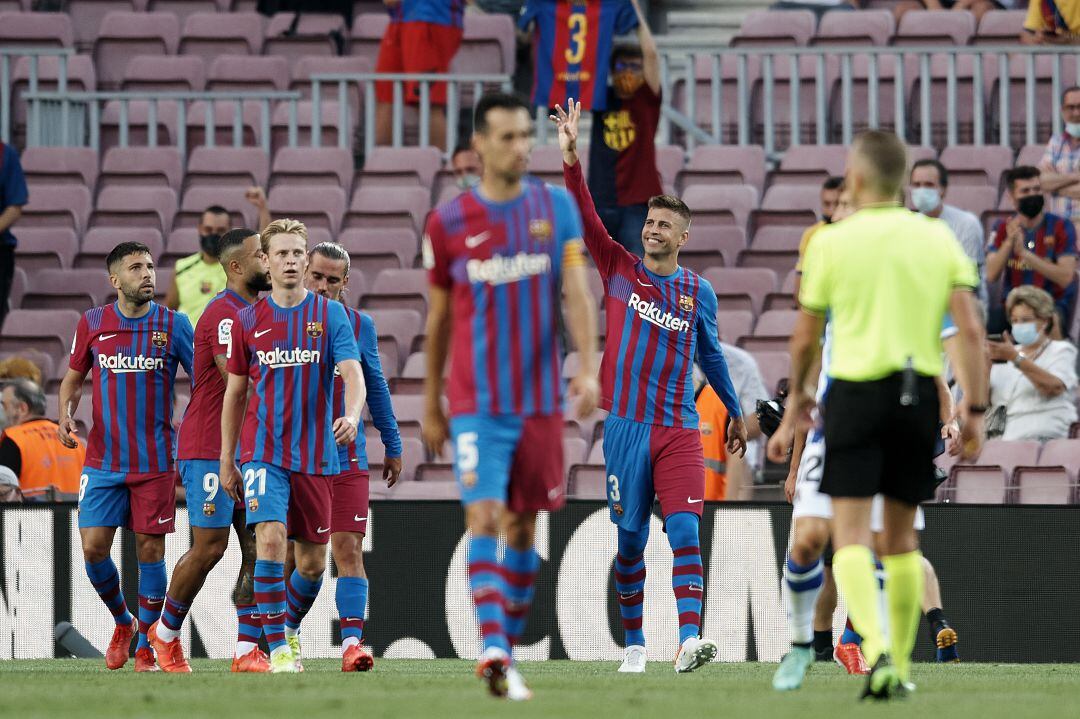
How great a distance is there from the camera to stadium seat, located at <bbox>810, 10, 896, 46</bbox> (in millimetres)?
16375

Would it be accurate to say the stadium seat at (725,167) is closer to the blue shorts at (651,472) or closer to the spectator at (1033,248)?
the spectator at (1033,248)

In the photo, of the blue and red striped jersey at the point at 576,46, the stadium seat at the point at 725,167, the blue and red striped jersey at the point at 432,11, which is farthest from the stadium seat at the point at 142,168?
the stadium seat at the point at 725,167

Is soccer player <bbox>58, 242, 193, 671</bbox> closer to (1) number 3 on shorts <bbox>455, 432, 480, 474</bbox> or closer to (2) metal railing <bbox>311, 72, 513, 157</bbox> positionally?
(1) number 3 on shorts <bbox>455, 432, 480, 474</bbox>

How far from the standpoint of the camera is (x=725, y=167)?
15.1 metres

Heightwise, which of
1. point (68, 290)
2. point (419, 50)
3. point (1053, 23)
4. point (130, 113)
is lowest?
point (68, 290)

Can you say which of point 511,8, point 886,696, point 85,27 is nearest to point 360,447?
point 886,696

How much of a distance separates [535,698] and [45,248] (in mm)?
10082

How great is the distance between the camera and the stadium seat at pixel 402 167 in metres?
15.3

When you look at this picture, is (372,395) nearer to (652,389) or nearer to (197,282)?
(652,389)


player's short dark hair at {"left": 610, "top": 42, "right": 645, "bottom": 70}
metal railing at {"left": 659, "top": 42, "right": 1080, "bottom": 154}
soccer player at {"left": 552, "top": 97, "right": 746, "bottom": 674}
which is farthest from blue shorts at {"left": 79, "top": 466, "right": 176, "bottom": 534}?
metal railing at {"left": 659, "top": 42, "right": 1080, "bottom": 154}

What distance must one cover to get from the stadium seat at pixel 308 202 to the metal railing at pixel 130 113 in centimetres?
91

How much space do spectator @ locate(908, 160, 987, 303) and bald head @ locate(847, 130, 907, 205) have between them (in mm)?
6932

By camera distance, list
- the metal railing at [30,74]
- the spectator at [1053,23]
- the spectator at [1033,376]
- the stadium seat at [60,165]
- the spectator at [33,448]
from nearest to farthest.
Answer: the spectator at [33,448], the spectator at [1033,376], the spectator at [1053,23], the stadium seat at [60,165], the metal railing at [30,74]

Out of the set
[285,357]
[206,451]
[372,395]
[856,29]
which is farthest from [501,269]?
[856,29]
